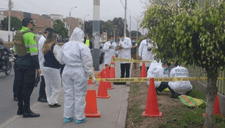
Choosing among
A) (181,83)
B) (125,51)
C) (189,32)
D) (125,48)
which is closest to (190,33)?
(189,32)

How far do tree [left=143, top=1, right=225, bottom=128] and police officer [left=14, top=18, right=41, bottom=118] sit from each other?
9.46 feet

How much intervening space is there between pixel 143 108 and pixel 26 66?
2.93 metres

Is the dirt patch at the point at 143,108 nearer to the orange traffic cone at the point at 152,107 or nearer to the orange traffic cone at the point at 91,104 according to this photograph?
the orange traffic cone at the point at 152,107

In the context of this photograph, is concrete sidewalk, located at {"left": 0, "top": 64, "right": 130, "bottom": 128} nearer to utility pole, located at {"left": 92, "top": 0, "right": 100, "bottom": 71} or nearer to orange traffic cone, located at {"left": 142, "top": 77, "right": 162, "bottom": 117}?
orange traffic cone, located at {"left": 142, "top": 77, "right": 162, "bottom": 117}

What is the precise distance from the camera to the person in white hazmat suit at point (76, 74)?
247 inches

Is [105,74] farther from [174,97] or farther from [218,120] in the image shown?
[218,120]

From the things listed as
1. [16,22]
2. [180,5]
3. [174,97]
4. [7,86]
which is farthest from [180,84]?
[16,22]

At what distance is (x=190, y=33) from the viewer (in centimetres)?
437

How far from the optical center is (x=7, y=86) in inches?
466

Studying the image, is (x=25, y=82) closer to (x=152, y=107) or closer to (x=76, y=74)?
(x=76, y=74)

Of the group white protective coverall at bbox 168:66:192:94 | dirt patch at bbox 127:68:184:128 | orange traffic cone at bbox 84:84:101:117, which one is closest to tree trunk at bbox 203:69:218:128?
dirt patch at bbox 127:68:184:128

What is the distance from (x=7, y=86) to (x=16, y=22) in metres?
65.1

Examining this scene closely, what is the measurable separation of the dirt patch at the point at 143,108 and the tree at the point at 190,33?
1.73 meters

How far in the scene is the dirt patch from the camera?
6325mm
